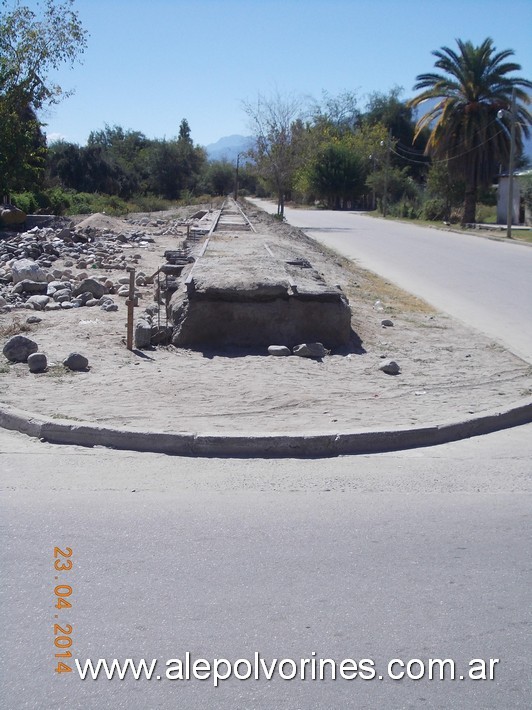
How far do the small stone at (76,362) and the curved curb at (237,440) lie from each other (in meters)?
1.65

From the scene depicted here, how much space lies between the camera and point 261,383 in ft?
25.9

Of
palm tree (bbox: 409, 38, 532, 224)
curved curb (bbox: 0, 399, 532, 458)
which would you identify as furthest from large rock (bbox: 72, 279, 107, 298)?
palm tree (bbox: 409, 38, 532, 224)

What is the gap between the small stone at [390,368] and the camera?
8562mm

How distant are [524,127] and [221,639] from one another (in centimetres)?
4525

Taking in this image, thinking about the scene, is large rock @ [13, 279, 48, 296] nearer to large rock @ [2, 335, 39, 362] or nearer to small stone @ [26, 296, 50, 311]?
small stone @ [26, 296, 50, 311]

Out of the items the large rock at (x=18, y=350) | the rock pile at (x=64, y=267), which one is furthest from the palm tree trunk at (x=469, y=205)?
the large rock at (x=18, y=350)

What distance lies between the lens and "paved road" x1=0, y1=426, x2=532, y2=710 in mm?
3328

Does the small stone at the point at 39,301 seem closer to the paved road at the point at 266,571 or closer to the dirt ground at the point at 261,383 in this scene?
the dirt ground at the point at 261,383

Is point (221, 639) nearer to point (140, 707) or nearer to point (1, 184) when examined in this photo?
point (140, 707)

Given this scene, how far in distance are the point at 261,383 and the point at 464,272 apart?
13.9 meters

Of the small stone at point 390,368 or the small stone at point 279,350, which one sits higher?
the small stone at point 279,350

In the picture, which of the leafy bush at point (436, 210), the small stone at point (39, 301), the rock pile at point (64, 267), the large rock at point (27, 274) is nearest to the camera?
the small stone at point (39, 301)

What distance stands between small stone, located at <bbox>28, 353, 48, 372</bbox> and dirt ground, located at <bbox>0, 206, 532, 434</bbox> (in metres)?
0.10

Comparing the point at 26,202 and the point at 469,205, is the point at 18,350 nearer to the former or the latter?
the point at 26,202
